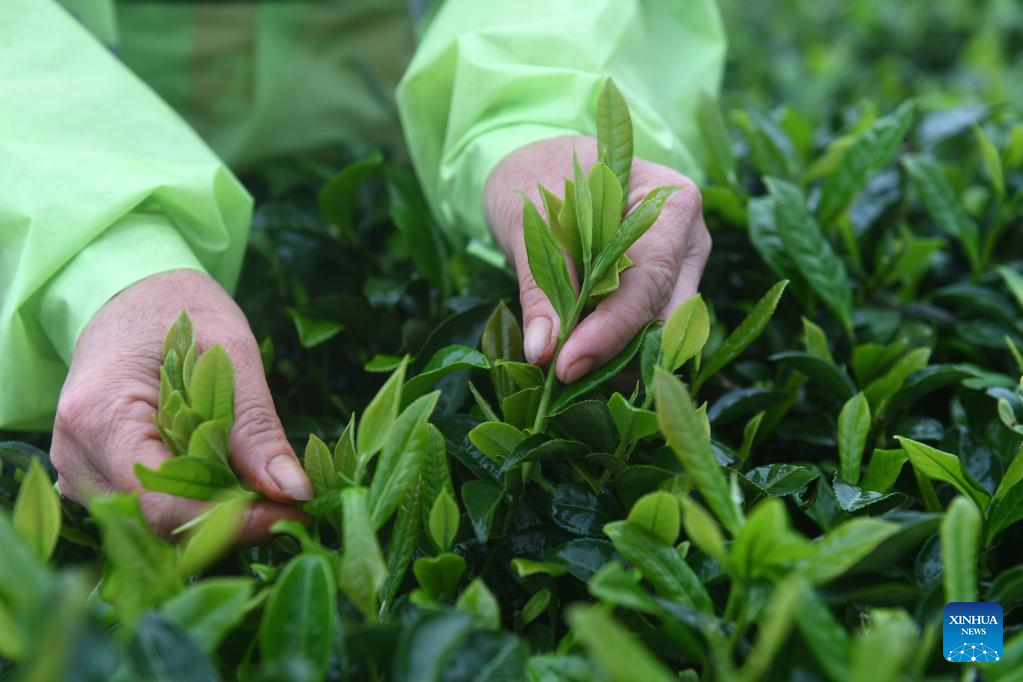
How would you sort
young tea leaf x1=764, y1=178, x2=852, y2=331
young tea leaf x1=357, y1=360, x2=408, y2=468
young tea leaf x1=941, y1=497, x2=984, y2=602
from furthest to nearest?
young tea leaf x1=764, y1=178, x2=852, y2=331
young tea leaf x1=357, y1=360, x2=408, y2=468
young tea leaf x1=941, y1=497, x2=984, y2=602

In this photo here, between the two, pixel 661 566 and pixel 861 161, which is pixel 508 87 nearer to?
pixel 861 161

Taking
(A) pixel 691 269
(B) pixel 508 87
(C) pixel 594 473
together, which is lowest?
(C) pixel 594 473

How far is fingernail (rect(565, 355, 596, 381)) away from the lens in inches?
32.2

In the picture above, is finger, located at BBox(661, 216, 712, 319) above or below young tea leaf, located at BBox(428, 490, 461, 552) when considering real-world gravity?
above

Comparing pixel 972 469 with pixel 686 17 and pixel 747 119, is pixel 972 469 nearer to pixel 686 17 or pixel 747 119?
pixel 747 119

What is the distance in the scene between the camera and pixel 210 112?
180 centimetres

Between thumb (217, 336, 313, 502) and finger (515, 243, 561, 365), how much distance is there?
239mm

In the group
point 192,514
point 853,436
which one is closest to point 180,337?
point 192,514

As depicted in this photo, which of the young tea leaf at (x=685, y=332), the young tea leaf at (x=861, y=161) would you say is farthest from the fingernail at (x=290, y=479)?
the young tea leaf at (x=861, y=161)

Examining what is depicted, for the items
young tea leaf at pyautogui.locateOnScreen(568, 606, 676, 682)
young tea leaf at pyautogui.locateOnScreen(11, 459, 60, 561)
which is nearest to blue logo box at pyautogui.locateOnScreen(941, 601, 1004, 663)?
young tea leaf at pyautogui.locateOnScreen(568, 606, 676, 682)

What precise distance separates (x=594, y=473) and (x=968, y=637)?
340 millimetres

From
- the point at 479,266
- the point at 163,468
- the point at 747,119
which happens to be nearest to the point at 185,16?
the point at 479,266

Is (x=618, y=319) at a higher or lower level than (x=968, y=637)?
higher

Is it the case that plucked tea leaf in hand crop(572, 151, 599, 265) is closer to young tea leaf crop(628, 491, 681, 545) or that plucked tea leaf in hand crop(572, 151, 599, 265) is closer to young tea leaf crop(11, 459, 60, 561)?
young tea leaf crop(628, 491, 681, 545)
